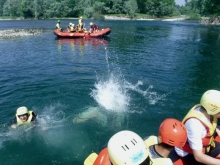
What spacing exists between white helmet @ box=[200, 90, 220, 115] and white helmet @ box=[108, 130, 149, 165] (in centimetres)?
177

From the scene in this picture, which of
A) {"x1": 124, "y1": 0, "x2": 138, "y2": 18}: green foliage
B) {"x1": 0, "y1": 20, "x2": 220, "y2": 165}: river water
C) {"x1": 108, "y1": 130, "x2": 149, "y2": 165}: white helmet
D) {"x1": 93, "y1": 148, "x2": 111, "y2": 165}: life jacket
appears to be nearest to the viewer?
{"x1": 108, "y1": 130, "x2": 149, "y2": 165}: white helmet

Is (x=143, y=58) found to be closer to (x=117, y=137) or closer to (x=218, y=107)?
(x=218, y=107)

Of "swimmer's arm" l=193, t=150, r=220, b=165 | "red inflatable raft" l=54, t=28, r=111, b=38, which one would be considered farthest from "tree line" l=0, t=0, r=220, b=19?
"swimmer's arm" l=193, t=150, r=220, b=165

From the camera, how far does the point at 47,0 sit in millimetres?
93750

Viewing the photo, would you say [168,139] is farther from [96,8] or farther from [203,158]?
[96,8]

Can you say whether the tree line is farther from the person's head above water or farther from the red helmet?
the red helmet

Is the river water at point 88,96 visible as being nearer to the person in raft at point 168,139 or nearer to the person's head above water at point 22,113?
the person's head above water at point 22,113

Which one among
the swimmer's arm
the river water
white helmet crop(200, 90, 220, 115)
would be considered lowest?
the river water

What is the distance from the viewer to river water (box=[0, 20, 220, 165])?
732 cm

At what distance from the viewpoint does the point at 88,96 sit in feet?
35.8

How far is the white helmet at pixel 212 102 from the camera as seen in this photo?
3.54m

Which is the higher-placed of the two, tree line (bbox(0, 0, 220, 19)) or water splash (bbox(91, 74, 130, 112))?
tree line (bbox(0, 0, 220, 19))

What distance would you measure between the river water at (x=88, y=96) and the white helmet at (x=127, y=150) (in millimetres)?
4496

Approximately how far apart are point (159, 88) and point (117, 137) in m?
Result: 9.64
